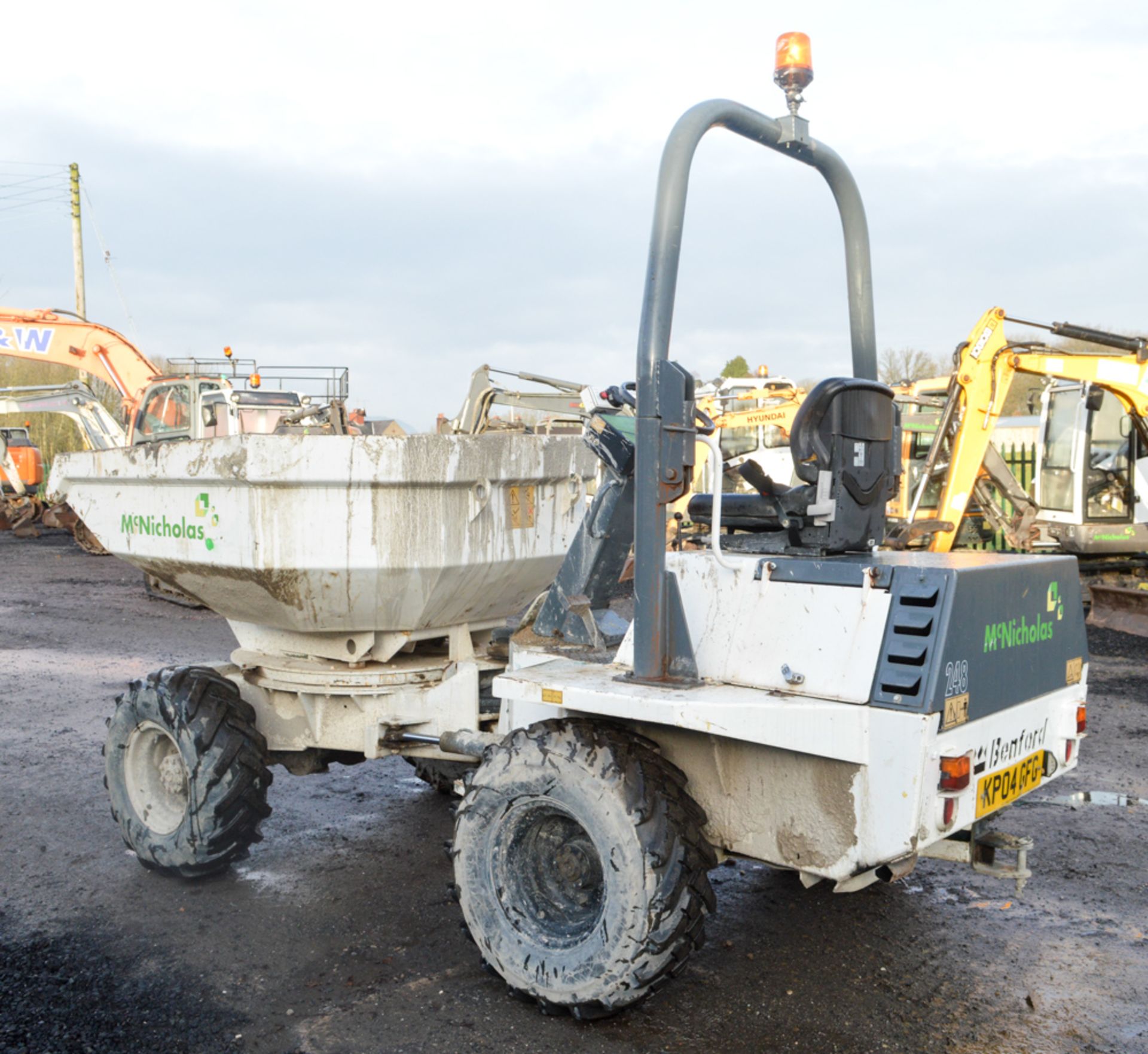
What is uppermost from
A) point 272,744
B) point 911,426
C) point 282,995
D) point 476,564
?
point 911,426

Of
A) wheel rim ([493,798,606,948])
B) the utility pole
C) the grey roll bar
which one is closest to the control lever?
the grey roll bar

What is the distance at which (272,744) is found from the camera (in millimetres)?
4410

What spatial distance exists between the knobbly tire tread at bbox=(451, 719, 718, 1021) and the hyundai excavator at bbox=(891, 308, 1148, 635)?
7.38m

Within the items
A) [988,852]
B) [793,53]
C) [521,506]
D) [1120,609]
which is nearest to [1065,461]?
[1120,609]

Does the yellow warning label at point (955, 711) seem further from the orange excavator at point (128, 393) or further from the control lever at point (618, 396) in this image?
the orange excavator at point (128, 393)

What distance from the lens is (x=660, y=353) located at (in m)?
2.97

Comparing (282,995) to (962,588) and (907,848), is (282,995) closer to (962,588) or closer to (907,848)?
(907,848)

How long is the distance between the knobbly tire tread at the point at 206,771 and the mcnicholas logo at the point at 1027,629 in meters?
2.68

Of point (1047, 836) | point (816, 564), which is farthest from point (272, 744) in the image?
point (1047, 836)

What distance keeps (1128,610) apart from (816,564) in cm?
834

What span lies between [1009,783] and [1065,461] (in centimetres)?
935

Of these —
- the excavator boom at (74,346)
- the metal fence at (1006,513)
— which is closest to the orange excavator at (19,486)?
the excavator boom at (74,346)

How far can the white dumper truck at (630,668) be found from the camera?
9.39 ft

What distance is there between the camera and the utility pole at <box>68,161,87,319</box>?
27266 millimetres
